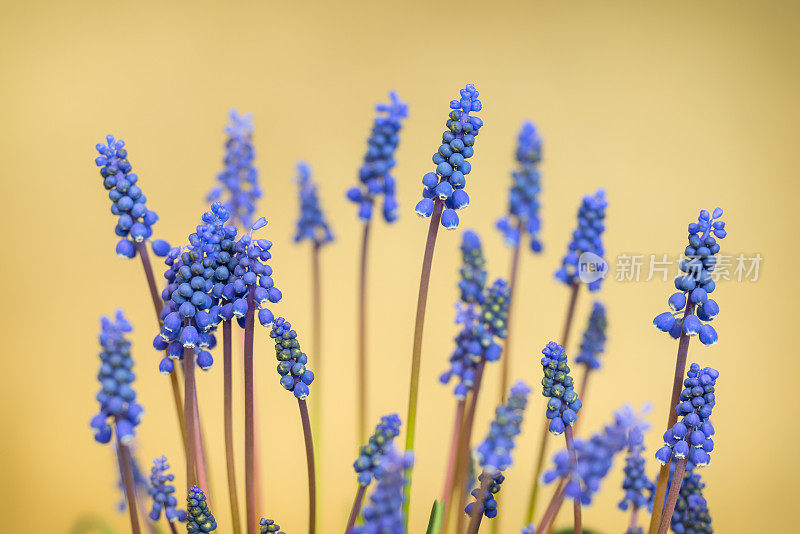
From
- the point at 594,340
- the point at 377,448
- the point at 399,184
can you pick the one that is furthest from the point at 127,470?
the point at 399,184

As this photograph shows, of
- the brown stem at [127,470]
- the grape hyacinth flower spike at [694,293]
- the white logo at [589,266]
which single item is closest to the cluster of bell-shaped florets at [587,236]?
the white logo at [589,266]

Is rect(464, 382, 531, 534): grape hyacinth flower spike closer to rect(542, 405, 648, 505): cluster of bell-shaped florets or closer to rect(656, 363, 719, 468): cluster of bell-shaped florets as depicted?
rect(542, 405, 648, 505): cluster of bell-shaped florets

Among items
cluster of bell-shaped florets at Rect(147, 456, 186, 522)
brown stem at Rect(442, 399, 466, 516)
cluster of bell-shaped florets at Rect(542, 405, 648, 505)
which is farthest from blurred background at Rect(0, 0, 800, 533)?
cluster of bell-shaped florets at Rect(542, 405, 648, 505)

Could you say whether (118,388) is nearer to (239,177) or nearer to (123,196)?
(123,196)

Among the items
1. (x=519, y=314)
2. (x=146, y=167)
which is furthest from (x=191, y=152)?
(x=519, y=314)

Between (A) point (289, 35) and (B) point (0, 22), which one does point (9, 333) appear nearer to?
(B) point (0, 22)

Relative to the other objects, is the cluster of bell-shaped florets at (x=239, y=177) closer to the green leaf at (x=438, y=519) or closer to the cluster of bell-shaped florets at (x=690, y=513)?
the green leaf at (x=438, y=519)
